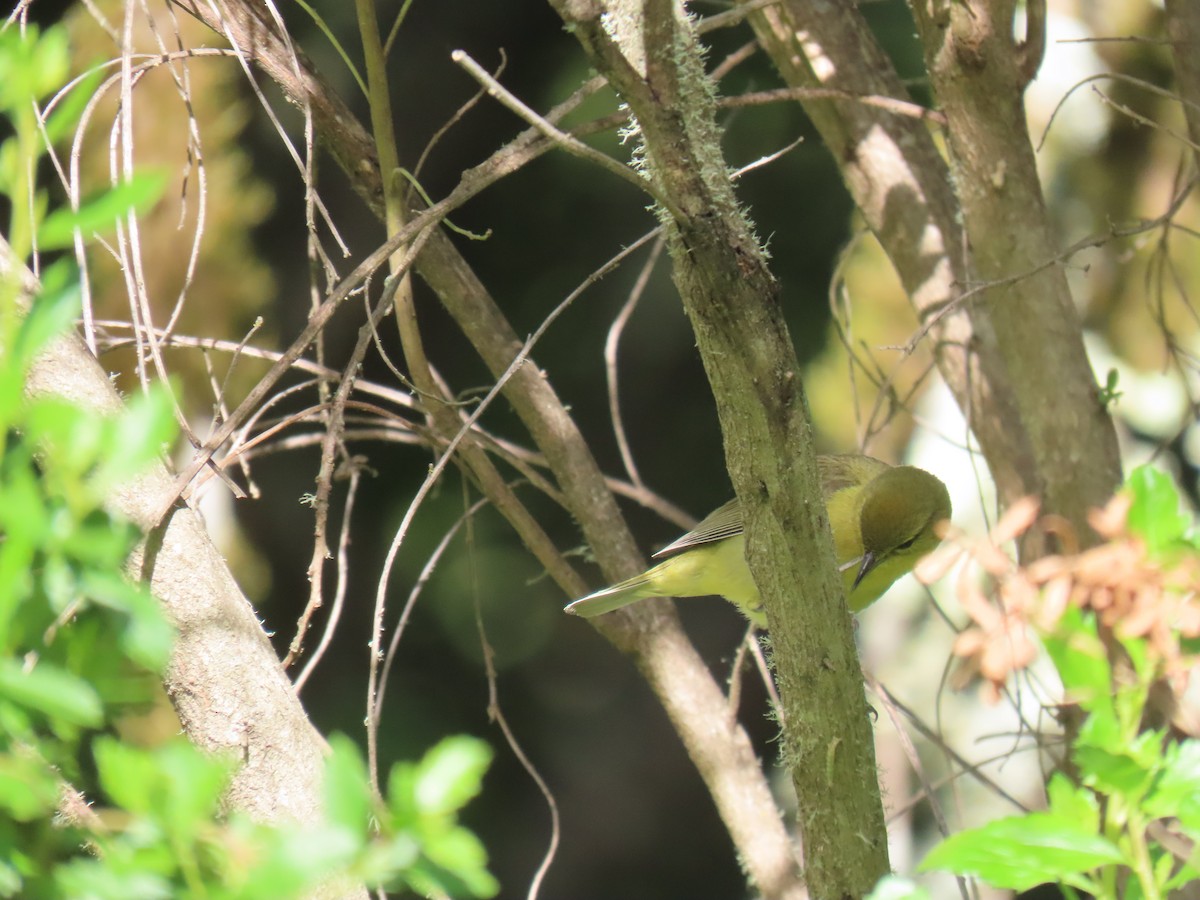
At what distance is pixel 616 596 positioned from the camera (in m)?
2.85

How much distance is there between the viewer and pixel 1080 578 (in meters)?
1.07

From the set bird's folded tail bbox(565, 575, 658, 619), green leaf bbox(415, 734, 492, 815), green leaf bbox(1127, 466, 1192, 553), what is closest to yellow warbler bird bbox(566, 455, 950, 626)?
bird's folded tail bbox(565, 575, 658, 619)

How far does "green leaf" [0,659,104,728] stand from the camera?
66 centimetres

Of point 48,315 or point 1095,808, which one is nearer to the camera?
point 48,315

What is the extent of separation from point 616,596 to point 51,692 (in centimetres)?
222

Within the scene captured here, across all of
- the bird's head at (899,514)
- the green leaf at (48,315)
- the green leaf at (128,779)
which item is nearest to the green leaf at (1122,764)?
the green leaf at (128,779)

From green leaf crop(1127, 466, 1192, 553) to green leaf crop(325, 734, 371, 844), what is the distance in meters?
0.66

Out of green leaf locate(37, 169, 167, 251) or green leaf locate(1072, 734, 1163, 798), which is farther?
green leaf locate(1072, 734, 1163, 798)

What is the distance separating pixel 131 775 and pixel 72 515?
0.50 ft

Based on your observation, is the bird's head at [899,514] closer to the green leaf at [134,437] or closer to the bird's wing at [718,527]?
the bird's wing at [718,527]

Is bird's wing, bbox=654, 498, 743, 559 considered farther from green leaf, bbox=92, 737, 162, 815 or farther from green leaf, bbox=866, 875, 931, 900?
green leaf, bbox=92, 737, 162, 815

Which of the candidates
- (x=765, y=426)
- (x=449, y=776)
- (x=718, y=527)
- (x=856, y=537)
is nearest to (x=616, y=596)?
(x=765, y=426)

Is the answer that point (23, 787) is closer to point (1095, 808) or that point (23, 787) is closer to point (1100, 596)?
point (1095, 808)

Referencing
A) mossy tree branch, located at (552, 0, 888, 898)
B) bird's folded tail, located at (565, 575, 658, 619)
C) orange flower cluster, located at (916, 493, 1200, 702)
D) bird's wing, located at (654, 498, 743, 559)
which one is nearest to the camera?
orange flower cluster, located at (916, 493, 1200, 702)
